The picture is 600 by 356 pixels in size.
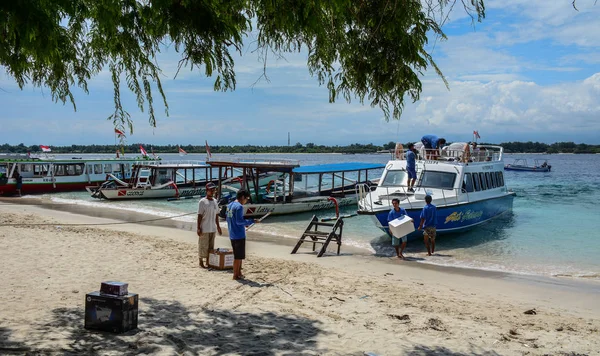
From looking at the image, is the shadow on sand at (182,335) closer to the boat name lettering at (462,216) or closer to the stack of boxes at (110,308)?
the stack of boxes at (110,308)

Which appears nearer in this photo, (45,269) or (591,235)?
(45,269)

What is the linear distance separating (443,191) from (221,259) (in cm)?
945

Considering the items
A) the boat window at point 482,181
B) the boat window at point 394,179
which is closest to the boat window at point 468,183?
the boat window at point 482,181

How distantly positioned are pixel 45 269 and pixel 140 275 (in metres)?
1.89

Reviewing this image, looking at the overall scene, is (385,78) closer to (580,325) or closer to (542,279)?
(580,325)

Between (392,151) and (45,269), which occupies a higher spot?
(392,151)

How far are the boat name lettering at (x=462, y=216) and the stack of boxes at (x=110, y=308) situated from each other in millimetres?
13055

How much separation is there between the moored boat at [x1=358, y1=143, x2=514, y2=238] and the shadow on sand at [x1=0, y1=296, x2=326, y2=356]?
29.6ft

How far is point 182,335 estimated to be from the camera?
20.8 feet

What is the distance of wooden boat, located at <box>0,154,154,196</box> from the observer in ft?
117

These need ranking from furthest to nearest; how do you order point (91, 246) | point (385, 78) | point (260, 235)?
1. point (260, 235)
2. point (91, 246)
3. point (385, 78)

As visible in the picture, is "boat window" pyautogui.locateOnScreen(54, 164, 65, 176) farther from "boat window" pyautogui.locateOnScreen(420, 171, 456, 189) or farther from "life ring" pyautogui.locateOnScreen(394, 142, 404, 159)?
"boat window" pyautogui.locateOnScreen(420, 171, 456, 189)

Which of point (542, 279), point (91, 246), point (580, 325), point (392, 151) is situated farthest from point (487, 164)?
point (91, 246)

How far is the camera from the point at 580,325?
8.20 meters
